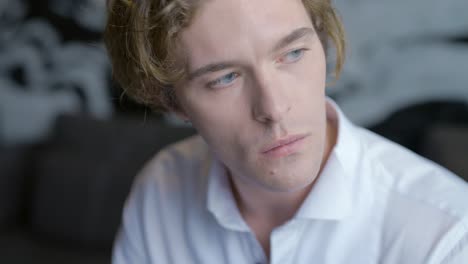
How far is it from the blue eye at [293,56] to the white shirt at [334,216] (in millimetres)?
206

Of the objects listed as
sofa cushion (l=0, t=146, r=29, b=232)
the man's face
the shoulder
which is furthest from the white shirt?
sofa cushion (l=0, t=146, r=29, b=232)

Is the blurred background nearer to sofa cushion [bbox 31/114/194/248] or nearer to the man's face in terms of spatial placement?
→ sofa cushion [bbox 31/114/194/248]

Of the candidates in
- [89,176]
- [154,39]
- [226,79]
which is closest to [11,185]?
[89,176]

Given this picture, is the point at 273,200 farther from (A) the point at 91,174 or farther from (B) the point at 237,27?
(A) the point at 91,174

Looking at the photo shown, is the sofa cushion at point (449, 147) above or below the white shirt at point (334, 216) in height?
below

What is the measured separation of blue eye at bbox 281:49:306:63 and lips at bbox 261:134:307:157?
0.13 meters

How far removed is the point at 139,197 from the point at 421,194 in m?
0.68

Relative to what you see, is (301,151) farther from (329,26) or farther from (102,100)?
(102,100)

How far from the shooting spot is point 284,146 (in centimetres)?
90

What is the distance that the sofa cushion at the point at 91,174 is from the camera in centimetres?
223

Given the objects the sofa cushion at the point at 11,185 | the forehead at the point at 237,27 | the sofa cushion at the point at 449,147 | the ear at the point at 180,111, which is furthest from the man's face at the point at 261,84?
the sofa cushion at the point at 11,185

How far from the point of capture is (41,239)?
240cm

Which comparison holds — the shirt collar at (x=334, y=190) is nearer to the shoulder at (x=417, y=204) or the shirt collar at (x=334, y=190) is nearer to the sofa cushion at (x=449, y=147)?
the shoulder at (x=417, y=204)

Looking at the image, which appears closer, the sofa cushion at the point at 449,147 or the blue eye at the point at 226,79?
the blue eye at the point at 226,79
